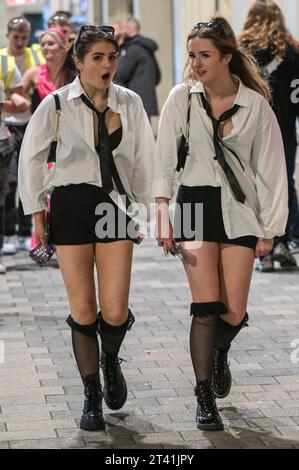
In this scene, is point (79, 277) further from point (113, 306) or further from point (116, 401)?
point (116, 401)

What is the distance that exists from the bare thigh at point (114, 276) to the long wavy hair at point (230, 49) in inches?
35.7

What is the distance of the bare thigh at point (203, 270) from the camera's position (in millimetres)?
5898

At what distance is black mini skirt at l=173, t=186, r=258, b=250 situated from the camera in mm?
5922

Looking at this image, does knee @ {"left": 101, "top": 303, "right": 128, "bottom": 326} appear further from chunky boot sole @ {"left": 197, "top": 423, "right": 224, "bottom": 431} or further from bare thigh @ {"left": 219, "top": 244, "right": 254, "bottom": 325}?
chunky boot sole @ {"left": 197, "top": 423, "right": 224, "bottom": 431}

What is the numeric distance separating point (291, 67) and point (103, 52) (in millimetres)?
4424

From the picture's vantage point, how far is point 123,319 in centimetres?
608

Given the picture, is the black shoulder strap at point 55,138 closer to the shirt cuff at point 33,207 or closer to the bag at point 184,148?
the shirt cuff at point 33,207

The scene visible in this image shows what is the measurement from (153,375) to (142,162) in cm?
150

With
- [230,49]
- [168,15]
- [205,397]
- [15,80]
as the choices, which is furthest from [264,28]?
[168,15]

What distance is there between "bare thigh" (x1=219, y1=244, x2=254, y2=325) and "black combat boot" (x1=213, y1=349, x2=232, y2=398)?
1.06 ft

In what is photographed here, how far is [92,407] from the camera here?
599 cm

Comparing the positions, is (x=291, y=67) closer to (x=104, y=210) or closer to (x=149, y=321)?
(x=149, y=321)

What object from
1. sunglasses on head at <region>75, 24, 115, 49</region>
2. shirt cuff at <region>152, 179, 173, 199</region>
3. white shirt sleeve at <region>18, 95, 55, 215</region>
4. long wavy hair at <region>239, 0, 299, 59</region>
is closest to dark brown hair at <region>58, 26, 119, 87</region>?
sunglasses on head at <region>75, 24, 115, 49</region>

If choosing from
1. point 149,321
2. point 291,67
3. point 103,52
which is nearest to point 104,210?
point 103,52
